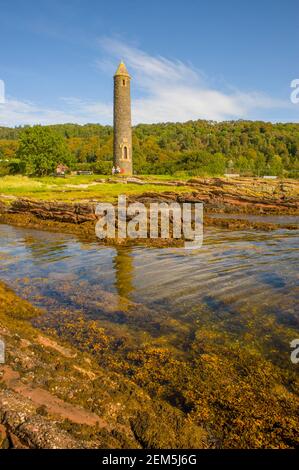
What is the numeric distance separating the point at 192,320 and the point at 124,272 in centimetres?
421

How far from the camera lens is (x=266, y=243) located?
16.9 m

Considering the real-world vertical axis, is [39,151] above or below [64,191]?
above

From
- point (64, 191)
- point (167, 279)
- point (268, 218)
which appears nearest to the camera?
point (167, 279)

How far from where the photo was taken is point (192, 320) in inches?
296

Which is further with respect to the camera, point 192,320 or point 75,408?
point 192,320

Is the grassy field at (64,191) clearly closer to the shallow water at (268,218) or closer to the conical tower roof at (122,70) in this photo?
the shallow water at (268,218)

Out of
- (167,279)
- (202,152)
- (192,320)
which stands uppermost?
(202,152)

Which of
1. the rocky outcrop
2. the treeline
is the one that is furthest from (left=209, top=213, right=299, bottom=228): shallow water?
the treeline

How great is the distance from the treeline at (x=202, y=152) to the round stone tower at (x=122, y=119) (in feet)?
Answer: 11.4

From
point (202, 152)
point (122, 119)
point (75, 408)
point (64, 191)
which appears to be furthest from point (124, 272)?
point (202, 152)

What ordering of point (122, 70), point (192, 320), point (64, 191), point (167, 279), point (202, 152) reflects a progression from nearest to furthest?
point (192, 320)
point (167, 279)
point (64, 191)
point (122, 70)
point (202, 152)

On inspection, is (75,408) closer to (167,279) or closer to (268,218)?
(167,279)

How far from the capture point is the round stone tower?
5772cm

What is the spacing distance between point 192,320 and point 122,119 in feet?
183
